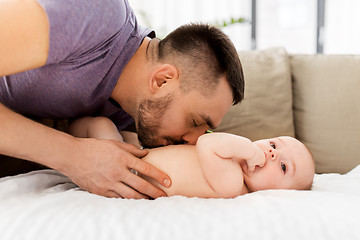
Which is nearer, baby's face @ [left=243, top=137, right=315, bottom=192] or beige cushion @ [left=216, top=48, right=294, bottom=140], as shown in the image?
baby's face @ [left=243, top=137, right=315, bottom=192]

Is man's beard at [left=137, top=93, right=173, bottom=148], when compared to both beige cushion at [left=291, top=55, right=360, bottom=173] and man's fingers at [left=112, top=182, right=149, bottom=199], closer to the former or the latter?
man's fingers at [left=112, top=182, right=149, bottom=199]

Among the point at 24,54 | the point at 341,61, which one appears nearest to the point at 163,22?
the point at 341,61

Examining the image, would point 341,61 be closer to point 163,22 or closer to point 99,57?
point 99,57

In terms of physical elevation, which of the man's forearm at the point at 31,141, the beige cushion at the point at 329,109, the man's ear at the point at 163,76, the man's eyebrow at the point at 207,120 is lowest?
the beige cushion at the point at 329,109

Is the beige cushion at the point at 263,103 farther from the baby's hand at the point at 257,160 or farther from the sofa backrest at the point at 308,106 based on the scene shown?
the baby's hand at the point at 257,160

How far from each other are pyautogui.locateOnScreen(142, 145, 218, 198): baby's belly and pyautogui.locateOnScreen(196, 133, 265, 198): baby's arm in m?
0.03

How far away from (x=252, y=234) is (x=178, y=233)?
151 millimetres

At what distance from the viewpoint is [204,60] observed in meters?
1.17

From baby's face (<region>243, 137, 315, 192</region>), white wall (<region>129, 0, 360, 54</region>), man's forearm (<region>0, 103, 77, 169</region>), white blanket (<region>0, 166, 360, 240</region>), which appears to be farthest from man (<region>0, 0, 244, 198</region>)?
white wall (<region>129, 0, 360, 54</region>)

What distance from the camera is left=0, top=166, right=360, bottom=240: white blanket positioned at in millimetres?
729

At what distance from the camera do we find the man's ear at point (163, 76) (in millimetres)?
1167

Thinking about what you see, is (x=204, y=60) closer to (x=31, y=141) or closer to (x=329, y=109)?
(x=31, y=141)

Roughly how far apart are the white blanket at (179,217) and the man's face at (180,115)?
0.36 m

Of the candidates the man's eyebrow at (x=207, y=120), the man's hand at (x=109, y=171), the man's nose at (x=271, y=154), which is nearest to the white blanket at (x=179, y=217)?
the man's hand at (x=109, y=171)
